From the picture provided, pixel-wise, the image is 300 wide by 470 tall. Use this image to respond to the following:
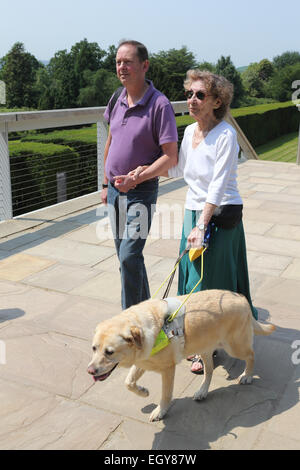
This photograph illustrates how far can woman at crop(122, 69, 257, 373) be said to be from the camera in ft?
10.2

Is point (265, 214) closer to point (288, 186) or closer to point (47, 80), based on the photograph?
point (288, 186)

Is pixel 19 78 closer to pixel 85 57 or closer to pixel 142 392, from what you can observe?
pixel 85 57

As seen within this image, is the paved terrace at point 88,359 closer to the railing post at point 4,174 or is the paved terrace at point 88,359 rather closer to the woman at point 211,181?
the railing post at point 4,174

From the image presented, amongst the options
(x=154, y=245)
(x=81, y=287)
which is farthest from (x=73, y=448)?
(x=154, y=245)

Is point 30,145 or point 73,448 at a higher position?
point 30,145

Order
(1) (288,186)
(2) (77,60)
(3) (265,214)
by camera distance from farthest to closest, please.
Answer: (2) (77,60)
(1) (288,186)
(3) (265,214)

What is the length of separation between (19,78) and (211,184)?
90.9 meters

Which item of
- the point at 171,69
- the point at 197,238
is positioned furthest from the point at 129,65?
the point at 171,69

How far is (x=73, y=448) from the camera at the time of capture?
8.84 ft

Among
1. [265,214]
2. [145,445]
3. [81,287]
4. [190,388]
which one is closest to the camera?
[145,445]

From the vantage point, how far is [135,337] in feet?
8.55

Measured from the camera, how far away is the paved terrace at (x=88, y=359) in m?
2.82

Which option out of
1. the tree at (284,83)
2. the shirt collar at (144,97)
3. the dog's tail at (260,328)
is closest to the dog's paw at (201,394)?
the dog's tail at (260,328)

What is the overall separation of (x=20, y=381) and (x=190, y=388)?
3.65 feet
